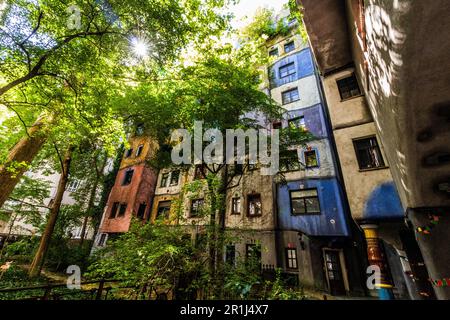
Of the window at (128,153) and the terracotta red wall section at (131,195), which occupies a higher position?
the window at (128,153)

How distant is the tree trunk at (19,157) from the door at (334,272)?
16.8 m

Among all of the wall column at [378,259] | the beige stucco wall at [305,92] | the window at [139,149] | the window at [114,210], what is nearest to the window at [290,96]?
the beige stucco wall at [305,92]

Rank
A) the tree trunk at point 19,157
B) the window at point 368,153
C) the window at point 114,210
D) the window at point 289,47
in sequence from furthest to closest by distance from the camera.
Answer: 1. the window at point 114,210
2. the window at point 289,47
3. the window at point 368,153
4. the tree trunk at point 19,157

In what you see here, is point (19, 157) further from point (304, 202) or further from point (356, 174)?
point (304, 202)

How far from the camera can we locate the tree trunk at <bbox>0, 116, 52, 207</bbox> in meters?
6.82

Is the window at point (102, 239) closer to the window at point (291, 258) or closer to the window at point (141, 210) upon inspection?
the window at point (141, 210)

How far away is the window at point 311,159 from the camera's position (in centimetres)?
1394

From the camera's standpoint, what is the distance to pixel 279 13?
2102 centimetres

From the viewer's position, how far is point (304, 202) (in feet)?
44.7

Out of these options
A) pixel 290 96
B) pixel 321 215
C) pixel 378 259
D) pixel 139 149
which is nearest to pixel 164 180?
pixel 139 149

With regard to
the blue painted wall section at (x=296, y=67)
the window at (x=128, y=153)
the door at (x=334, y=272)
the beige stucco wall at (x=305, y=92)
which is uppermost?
the blue painted wall section at (x=296, y=67)

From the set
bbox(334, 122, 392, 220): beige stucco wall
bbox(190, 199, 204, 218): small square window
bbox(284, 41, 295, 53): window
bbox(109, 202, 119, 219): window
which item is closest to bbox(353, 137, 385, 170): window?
bbox(334, 122, 392, 220): beige stucco wall
